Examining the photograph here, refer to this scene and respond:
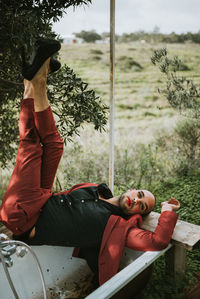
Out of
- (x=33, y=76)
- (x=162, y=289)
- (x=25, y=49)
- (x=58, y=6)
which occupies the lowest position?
(x=162, y=289)

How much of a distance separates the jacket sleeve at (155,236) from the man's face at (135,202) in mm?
215

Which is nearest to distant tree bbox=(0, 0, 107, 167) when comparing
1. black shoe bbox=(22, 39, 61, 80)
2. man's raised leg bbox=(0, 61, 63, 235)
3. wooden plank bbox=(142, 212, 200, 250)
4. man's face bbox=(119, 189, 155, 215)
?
black shoe bbox=(22, 39, 61, 80)

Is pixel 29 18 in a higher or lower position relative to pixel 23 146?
higher

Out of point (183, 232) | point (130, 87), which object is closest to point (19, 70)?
point (183, 232)

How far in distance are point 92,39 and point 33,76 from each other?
452cm

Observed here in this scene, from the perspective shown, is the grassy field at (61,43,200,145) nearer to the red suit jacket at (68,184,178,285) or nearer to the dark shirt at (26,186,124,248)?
the dark shirt at (26,186,124,248)

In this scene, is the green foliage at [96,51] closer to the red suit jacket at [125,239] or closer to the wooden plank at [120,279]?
the red suit jacket at [125,239]

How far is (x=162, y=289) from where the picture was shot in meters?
2.05

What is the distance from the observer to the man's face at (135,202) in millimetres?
2152

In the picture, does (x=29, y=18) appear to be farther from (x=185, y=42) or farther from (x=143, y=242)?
(x=185, y=42)

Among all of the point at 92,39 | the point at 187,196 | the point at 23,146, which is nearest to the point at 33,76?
the point at 23,146

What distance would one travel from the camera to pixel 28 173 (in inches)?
78.4

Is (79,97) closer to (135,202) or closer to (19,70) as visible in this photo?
(19,70)

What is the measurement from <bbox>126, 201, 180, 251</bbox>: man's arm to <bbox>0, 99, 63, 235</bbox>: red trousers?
2.36 ft
